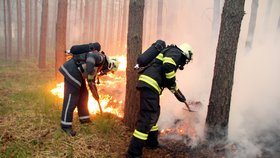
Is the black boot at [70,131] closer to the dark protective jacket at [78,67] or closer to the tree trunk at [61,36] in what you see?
the dark protective jacket at [78,67]

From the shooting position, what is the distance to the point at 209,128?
6137mm

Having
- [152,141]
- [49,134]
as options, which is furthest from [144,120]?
[49,134]

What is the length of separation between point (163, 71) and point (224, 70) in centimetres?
149

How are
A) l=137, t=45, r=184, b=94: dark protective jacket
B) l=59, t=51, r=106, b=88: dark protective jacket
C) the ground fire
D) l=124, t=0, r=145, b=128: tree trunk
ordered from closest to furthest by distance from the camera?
l=137, t=45, r=184, b=94: dark protective jacket < l=59, t=51, r=106, b=88: dark protective jacket < l=124, t=0, r=145, b=128: tree trunk < the ground fire

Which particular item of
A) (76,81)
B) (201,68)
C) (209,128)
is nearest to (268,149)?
(209,128)

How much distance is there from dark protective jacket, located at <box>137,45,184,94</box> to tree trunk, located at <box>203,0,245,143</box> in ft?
3.35

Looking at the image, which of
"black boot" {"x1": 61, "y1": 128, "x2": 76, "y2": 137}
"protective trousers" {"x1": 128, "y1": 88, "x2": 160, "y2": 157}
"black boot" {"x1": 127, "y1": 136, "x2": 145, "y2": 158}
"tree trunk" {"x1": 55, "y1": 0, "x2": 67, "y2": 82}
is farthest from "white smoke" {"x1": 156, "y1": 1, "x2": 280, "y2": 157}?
"tree trunk" {"x1": 55, "y1": 0, "x2": 67, "y2": 82}

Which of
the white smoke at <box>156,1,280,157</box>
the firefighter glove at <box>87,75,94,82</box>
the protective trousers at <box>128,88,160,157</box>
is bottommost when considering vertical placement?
the white smoke at <box>156,1,280,157</box>

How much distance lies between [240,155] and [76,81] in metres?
3.85

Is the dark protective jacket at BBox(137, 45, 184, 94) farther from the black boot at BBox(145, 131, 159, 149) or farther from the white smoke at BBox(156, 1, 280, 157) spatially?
the white smoke at BBox(156, 1, 280, 157)

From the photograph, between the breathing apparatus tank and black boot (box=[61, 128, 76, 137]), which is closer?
the breathing apparatus tank

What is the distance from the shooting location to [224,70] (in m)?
5.87

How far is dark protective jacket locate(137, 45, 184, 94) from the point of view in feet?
17.0

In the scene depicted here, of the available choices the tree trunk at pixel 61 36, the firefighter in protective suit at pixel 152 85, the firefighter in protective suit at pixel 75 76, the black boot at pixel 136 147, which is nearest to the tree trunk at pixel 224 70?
the firefighter in protective suit at pixel 152 85
